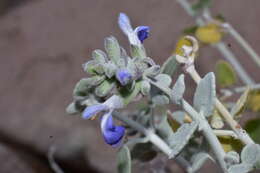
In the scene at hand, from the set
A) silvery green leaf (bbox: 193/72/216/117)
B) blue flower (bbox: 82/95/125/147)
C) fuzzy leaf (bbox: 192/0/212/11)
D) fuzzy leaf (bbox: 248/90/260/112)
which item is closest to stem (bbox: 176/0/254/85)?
fuzzy leaf (bbox: 192/0/212/11)

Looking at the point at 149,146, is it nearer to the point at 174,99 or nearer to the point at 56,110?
the point at 174,99

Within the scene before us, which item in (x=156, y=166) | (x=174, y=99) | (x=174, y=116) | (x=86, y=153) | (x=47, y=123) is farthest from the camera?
(x=47, y=123)

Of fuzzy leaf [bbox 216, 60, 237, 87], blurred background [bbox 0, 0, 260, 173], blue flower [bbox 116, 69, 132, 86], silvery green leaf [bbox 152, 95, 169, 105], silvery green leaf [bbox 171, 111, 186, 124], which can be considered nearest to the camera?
blue flower [bbox 116, 69, 132, 86]

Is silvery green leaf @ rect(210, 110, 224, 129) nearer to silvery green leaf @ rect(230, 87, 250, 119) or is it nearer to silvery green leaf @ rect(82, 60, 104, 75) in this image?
silvery green leaf @ rect(230, 87, 250, 119)

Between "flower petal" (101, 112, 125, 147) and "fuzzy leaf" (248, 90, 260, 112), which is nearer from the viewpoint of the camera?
"flower petal" (101, 112, 125, 147)

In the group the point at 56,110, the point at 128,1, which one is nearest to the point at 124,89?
the point at 56,110

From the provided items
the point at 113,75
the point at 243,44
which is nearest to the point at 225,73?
the point at 243,44
